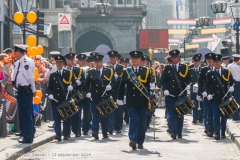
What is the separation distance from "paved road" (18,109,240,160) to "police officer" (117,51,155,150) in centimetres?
43

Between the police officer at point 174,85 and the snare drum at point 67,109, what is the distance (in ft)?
7.25

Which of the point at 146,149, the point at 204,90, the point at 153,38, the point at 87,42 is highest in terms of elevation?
the point at 153,38

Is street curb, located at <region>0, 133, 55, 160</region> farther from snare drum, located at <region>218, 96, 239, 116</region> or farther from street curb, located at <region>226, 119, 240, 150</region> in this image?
street curb, located at <region>226, 119, 240, 150</region>

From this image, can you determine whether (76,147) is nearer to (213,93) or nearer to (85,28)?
(213,93)

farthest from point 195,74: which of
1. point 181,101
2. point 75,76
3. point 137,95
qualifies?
point 137,95

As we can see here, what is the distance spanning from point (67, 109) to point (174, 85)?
2.64 meters

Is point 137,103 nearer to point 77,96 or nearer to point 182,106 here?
point 182,106

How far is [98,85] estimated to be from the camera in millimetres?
20078

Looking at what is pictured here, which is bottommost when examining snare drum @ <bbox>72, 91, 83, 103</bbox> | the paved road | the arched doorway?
the paved road

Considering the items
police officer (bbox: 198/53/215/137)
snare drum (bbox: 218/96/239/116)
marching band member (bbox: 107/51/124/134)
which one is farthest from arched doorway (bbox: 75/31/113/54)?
snare drum (bbox: 218/96/239/116)

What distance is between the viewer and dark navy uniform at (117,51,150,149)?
1681 cm

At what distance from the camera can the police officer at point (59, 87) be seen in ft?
62.6

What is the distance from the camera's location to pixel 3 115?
732 inches

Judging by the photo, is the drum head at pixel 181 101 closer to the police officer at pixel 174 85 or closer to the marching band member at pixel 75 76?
the police officer at pixel 174 85
